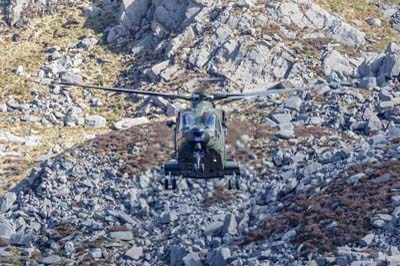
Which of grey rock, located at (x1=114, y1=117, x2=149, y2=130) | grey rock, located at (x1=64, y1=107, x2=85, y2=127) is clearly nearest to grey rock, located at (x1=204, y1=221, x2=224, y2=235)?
grey rock, located at (x1=114, y1=117, x2=149, y2=130)

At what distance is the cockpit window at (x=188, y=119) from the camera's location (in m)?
23.8

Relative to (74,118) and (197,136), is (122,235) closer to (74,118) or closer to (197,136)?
(197,136)

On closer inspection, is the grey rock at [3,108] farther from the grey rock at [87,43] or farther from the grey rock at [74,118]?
the grey rock at [87,43]

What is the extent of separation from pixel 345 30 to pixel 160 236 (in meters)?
26.9

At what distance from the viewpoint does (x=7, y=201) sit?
39031 mm

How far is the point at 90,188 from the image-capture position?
39000 mm

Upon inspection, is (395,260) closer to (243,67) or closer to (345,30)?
(243,67)

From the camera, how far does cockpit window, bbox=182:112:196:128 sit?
23.8 meters

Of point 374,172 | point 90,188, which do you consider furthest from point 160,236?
point 374,172

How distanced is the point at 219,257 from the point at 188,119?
8.29 metres

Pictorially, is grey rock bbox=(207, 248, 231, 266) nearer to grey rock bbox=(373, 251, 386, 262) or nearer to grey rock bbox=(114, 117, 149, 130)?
grey rock bbox=(373, 251, 386, 262)

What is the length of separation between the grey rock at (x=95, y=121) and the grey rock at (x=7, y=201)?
43.2 ft

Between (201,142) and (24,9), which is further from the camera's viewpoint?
(24,9)

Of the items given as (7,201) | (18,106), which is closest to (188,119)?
(7,201)
